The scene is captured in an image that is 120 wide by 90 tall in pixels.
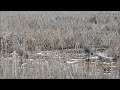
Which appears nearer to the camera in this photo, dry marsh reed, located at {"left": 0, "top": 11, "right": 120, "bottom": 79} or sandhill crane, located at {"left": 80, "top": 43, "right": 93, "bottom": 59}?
dry marsh reed, located at {"left": 0, "top": 11, "right": 120, "bottom": 79}

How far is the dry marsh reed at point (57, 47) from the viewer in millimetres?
6453

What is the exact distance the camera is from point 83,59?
7809 millimetres

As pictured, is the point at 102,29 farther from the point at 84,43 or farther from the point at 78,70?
the point at 78,70

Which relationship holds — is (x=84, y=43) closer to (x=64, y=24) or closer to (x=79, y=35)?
(x=79, y=35)

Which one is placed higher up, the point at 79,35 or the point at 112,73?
the point at 79,35

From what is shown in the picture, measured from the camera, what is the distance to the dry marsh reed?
6453 mm

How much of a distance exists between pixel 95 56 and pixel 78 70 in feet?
5.52

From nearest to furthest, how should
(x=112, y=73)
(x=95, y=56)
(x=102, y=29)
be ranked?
(x=112, y=73) → (x=95, y=56) → (x=102, y=29)

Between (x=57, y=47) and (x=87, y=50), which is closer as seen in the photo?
(x=87, y=50)

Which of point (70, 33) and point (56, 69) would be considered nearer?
point (56, 69)

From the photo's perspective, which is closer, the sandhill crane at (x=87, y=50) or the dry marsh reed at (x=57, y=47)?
the dry marsh reed at (x=57, y=47)

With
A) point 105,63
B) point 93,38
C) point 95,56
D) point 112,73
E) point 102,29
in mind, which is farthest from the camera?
point 102,29

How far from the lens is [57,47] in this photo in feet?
28.9

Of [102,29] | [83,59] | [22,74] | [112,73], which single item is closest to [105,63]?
[83,59]
